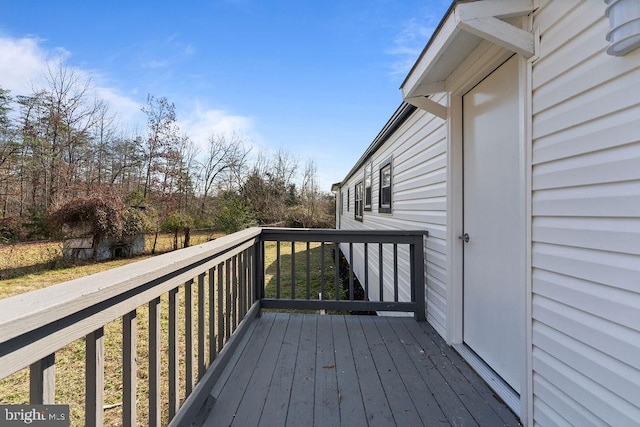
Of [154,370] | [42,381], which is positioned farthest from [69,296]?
[154,370]

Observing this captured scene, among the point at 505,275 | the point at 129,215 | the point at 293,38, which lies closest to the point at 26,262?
the point at 129,215

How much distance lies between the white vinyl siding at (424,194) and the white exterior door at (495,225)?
318mm

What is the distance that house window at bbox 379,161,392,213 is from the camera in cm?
537

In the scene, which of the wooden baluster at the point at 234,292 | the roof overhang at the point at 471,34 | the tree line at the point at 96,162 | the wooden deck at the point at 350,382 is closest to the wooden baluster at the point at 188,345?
the wooden deck at the point at 350,382

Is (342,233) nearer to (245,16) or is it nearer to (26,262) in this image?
(245,16)

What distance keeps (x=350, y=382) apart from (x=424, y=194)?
7.02ft

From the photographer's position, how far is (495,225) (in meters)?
2.18

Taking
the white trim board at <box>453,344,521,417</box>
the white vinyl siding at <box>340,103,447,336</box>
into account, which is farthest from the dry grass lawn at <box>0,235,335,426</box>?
the white vinyl siding at <box>340,103,447,336</box>

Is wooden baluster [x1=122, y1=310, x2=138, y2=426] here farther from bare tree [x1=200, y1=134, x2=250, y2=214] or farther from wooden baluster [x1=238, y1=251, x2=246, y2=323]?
bare tree [x1=200, y1=134, x2=250, y2=214]

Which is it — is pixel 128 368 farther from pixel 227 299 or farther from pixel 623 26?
pixel 623 26

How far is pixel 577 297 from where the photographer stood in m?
1.34

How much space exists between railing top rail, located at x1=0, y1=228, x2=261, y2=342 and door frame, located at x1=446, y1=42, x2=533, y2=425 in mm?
1792

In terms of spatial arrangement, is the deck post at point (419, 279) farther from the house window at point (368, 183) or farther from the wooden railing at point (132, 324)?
the house window at point (368, 183)

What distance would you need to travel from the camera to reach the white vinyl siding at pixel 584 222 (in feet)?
3.66
